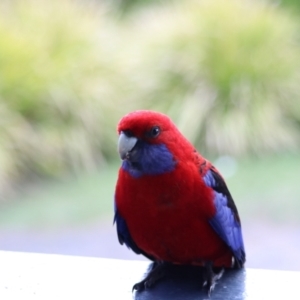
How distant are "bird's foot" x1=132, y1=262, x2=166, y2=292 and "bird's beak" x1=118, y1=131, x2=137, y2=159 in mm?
254

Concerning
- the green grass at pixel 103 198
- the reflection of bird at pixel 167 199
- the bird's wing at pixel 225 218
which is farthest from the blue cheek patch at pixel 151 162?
the green grass at pixel 103 198

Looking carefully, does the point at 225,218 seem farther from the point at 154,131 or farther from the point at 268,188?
the point at 268,188

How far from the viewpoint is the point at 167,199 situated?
1.31 meters

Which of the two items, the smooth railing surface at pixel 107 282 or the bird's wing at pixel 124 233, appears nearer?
the smooth railing surface at pixel 107 282

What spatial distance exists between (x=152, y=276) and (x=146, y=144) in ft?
0.87

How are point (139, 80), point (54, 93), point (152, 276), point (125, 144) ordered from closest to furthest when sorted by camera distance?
point (125, 144), point (152, 276), point (54, 93), point (139, 80)

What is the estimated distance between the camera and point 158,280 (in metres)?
1.39

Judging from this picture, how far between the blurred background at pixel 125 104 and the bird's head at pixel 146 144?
5.36 feet

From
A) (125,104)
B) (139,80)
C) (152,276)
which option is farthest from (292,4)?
(152,276)

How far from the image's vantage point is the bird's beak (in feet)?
4.16

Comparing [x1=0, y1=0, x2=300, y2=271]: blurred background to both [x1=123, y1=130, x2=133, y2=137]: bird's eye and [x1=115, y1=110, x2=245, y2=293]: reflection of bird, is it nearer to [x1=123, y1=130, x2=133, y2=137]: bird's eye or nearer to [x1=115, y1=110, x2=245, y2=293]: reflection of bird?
[x1=115, y1=110, x2=245, y2=293]: reflection of bird

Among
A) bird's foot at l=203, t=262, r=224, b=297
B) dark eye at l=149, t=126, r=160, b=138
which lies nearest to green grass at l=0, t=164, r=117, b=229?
bird's foot at l=203, t=262, r=224, b=297

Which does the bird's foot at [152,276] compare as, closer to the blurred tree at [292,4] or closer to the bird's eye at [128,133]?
the bird's eye at [128,133]

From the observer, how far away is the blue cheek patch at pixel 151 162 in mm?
1300
